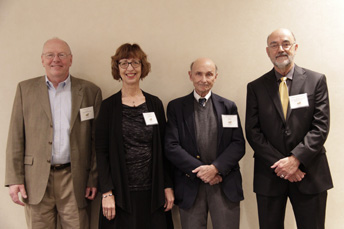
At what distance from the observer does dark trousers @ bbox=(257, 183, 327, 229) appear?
2.17 m

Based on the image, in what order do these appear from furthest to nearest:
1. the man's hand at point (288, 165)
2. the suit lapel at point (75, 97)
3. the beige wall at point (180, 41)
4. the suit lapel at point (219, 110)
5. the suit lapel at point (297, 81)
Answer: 1. the beige wall at point (180, 41)
2. the suit lapel at point (75, 97)
3. the suit lapel at point (219, 110)
4. the suit lapel at point (297, 81)
5. the man's hand at point (288, 165)

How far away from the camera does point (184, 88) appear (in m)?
2.95

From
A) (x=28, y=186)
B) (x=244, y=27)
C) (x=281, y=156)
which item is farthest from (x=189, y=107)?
(x=28, y=186)

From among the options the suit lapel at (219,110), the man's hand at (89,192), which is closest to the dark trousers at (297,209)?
the suit lapel at (219,110)

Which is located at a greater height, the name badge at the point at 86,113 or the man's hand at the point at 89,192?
the name badge at the point at 86,113

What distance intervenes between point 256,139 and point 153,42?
142 centimetres

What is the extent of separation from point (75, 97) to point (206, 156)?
48.8 inches

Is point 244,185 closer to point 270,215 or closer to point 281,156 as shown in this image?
point 270,215

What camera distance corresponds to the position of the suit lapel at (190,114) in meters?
2.37

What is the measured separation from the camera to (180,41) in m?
2.91

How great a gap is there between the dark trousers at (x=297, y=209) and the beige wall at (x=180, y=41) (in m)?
0.63

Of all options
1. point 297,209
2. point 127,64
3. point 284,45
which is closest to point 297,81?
point 284,45

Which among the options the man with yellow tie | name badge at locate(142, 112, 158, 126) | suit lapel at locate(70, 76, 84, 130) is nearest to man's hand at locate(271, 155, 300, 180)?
the man with yellow tie

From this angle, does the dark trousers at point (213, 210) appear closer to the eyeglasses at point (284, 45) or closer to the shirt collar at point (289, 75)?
the shirt collar at point (289, 75)
